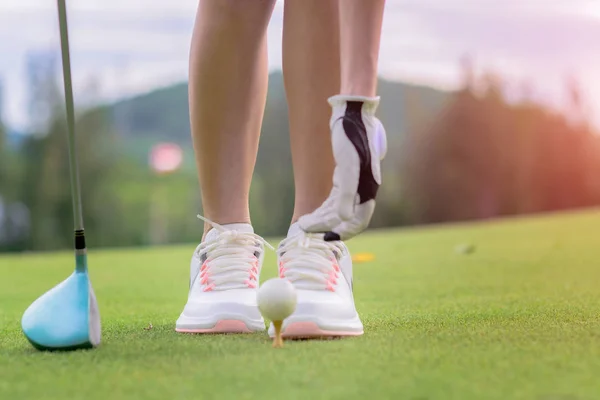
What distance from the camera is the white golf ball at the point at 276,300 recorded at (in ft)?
4.49

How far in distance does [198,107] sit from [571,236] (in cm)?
409

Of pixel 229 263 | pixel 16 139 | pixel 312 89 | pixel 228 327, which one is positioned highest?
pixel 312 89

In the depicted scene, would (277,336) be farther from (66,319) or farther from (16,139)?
(16,139)

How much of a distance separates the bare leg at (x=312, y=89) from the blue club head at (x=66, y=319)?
1.52 feet

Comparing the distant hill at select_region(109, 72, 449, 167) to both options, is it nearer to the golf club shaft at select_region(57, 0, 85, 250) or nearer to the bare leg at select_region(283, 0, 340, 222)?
the bare leg at select_region(283, 0, 340, 222)

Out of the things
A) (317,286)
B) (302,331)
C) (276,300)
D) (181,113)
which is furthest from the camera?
(181,113)

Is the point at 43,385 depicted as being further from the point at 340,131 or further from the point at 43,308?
the point at 340,131

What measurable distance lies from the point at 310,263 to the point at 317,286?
2.0 inches

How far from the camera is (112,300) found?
2.63 metres

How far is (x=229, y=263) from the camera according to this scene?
5.57 ft

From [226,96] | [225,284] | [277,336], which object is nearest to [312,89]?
[226,96]

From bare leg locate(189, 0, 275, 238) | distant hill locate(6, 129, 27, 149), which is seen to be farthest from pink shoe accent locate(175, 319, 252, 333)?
distant hill locate(6, 129, 27, 149)

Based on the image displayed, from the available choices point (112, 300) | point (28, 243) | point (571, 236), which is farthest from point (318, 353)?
point (28, 243)

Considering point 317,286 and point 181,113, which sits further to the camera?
point 181,113
